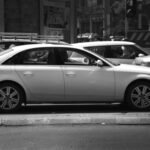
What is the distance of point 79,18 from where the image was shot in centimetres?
2764

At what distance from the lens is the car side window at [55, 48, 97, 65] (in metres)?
9.62

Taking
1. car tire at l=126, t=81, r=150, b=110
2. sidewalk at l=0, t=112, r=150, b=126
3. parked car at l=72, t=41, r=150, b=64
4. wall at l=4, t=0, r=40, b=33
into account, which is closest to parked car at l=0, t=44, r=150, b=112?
car tire at l=126, t=81, r=150, b=110

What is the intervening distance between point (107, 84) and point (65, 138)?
2.32 metres

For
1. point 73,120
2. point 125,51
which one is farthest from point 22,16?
point 73,120

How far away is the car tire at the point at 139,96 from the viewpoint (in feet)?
31.3

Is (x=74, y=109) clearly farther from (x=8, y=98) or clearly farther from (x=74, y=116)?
(x=8, y=98)

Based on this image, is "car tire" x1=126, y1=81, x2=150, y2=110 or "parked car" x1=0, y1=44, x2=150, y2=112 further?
"car tire" x1=126, y1=81, x2=150, y2=110

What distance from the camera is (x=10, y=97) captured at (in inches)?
365

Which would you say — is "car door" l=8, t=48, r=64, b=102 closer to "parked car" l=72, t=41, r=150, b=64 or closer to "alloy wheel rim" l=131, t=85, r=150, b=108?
"alloy wheel rim" l=131, t=85, r=150, b=108

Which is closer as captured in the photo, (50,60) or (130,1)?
(50,60)

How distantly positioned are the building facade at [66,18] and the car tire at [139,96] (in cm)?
1146

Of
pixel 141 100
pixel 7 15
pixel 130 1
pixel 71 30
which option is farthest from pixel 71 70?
pixel 71 30

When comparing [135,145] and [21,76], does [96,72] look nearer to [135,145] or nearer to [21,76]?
[21,76]

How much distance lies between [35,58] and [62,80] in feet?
2.33
